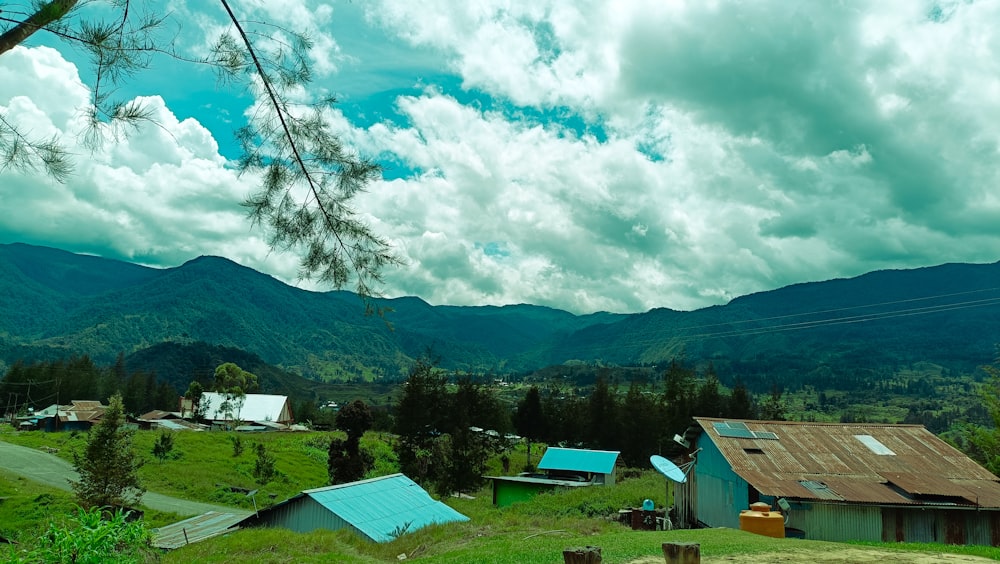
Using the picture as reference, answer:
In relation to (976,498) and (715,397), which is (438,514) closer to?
(976,498)

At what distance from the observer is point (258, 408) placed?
91750mm

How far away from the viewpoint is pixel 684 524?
29641 millimetres

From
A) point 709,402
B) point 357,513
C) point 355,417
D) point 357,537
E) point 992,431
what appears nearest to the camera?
point 357,537

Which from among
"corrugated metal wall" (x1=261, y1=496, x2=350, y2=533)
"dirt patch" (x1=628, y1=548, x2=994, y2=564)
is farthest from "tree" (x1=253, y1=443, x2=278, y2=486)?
"dirt patch" (x1=628, y1=548, x2=994, y2=564)

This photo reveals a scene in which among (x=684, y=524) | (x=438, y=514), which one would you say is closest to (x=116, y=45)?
(x=438, y=514)

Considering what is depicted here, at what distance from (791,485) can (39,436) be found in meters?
63.9

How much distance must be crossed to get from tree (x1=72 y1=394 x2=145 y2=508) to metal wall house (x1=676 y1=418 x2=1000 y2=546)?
2637cm

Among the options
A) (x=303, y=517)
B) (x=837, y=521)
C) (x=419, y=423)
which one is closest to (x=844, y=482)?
(x=837, y=521)

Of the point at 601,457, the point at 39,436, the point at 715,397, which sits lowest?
the point at 39,436

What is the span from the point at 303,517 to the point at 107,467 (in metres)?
12.4

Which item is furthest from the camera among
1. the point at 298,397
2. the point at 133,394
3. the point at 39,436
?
the point at 298,397

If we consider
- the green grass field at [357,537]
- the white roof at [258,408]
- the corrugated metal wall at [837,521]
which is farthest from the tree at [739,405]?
the white roof at [258,408]

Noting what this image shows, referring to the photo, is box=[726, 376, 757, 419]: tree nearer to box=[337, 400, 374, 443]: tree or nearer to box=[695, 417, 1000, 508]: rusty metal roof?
box=[695, 417, 1000, 508]: rusty metal roof

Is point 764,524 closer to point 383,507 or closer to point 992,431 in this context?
point 383,507
